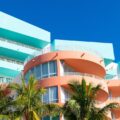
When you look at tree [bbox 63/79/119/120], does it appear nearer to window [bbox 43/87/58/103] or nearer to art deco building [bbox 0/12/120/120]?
art deco building [bbox 0/12/120/120]

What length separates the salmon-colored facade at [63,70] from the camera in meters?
38.2

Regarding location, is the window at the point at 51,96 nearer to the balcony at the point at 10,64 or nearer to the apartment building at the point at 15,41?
the apartment building at the point at 15,41

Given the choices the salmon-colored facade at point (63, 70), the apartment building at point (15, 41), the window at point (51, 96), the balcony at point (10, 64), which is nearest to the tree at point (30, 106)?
the window at point (51, 96)

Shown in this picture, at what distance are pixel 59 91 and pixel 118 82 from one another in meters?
12.4

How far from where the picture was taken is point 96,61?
42.0 meters

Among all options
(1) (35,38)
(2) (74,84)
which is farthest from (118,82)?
(1) (35,38)

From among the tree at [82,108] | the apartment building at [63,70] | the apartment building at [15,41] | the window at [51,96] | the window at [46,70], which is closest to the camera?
the tree at [82,108]

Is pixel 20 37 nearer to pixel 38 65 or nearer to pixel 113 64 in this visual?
pixel 113 64

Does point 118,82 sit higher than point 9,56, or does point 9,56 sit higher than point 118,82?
point 9,56

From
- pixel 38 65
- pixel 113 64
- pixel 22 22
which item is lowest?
pixel 38 65

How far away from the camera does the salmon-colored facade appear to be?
1502 inches

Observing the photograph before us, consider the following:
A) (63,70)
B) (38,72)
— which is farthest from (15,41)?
(63,70)

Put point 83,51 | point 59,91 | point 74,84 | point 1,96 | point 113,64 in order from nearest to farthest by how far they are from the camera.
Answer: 1. point 74,84
2. point 1,96
3. point 59,91
4. point 83,51
5. point 113,64

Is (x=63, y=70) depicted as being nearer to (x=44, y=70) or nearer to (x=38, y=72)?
(x=44, y=70)
